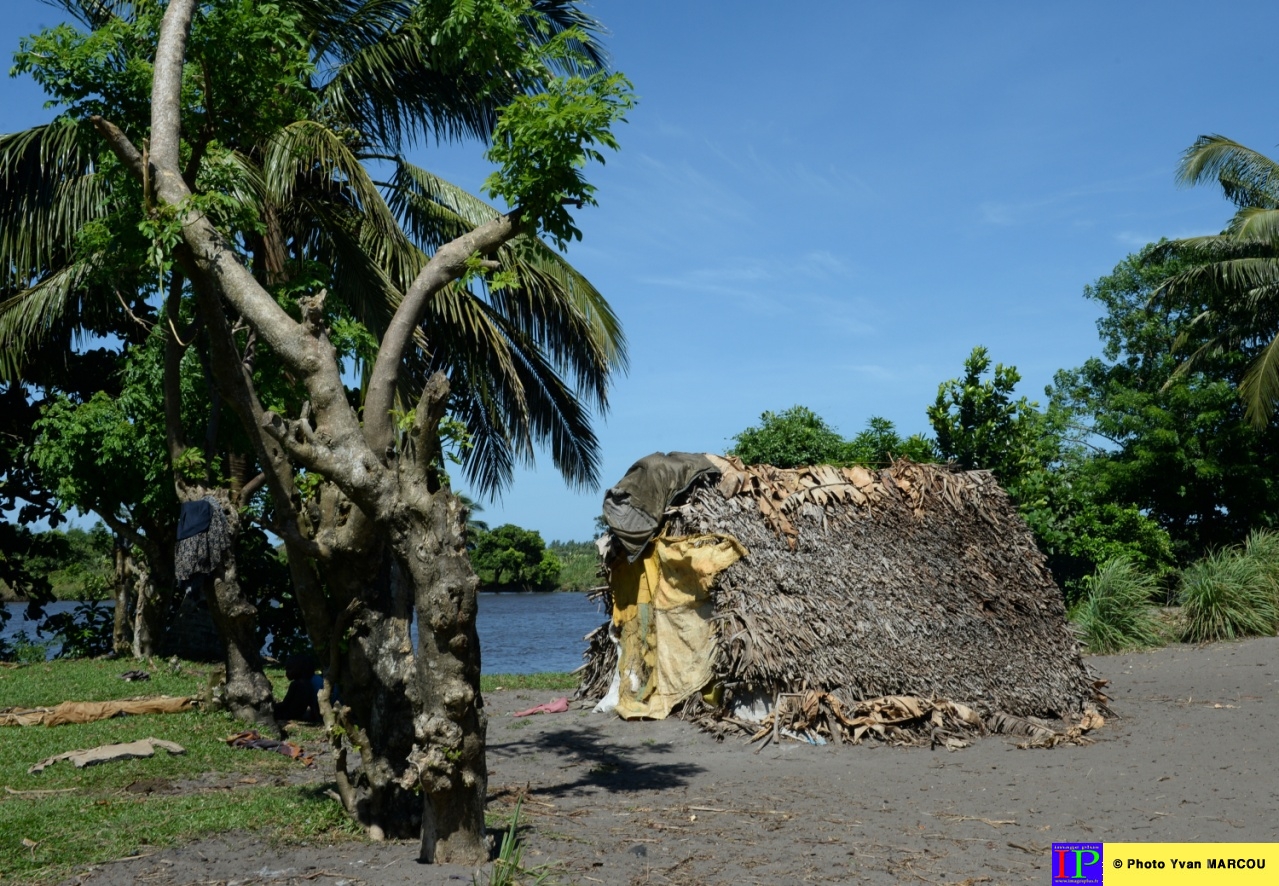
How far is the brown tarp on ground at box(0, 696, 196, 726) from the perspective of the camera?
31.8 feet

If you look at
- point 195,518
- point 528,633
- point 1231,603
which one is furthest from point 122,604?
point 528,633

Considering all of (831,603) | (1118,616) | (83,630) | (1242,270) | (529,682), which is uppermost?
(1242,270)

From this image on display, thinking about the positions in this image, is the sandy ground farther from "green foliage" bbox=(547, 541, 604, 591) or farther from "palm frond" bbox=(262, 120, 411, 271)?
"green foliage" bbox=(547, 541, 604, 591)

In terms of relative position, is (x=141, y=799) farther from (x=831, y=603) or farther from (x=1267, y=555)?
(x=1267, y=555)

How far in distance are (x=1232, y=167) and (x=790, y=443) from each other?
1203 cm

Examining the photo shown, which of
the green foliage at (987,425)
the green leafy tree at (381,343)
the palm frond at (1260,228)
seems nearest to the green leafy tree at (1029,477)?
the green foliage at (987,425)

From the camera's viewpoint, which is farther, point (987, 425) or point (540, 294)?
point (987, 425)

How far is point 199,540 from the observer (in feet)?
30.6

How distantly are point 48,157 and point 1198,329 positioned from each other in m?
23.8

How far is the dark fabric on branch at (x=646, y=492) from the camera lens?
36.6 feet

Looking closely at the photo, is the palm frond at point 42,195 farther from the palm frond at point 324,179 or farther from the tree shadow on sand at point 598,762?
the tree shadow on sand at point 598,762

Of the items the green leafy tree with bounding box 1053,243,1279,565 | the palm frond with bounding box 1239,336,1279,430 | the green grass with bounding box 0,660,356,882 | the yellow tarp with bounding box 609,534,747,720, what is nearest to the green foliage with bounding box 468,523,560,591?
the green leafy tree with bounding box 1053,243,1279,565

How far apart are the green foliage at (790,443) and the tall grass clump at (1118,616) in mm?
4610

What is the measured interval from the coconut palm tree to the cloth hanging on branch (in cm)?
1883
